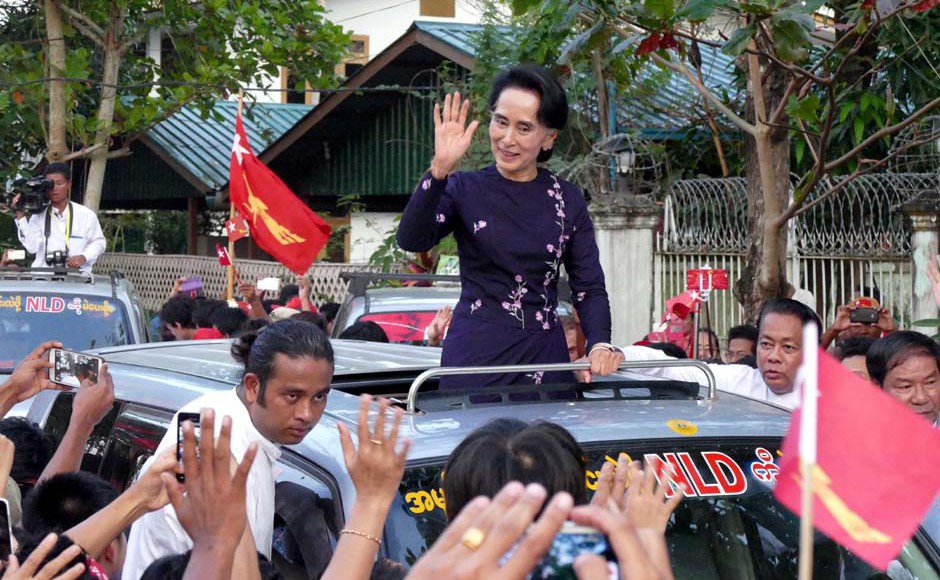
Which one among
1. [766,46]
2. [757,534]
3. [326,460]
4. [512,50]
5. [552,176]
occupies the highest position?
[512,50]

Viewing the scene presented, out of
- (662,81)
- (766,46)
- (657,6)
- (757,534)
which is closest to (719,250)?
(662,81)

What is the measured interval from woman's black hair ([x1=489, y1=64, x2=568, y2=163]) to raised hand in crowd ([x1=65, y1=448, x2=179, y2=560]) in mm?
1827

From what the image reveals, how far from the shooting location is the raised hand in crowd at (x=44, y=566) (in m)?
2.45

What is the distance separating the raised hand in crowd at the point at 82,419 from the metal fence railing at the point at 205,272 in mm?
11525

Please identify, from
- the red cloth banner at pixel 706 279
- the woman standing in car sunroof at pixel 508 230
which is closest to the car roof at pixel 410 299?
the red cloth banner at pixel 706 279

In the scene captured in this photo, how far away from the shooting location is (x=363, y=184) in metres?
21.6

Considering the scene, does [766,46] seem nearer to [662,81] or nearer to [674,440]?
[674,440]

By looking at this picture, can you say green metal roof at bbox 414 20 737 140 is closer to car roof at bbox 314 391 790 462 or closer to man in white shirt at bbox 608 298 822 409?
man in white shirt at bbox 608 298 822 409

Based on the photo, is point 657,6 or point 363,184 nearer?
point 657,6

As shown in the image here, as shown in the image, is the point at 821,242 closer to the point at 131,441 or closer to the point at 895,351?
the point at 895,351

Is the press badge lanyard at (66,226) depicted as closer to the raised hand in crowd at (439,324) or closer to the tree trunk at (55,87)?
the raised hand in crowd at (439,324)

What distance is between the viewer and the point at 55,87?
16859mm

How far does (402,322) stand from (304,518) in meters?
6.12

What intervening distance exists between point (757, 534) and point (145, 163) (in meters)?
22.8
